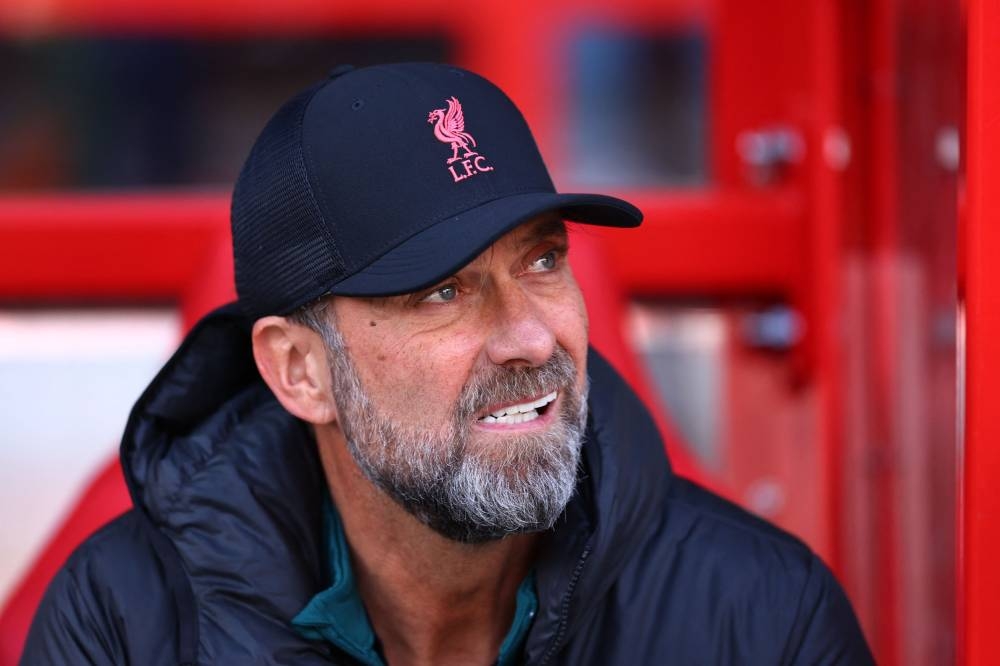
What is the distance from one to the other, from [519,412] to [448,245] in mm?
171

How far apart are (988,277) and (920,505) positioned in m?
0.85

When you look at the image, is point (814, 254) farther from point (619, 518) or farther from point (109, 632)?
point (109, 632)

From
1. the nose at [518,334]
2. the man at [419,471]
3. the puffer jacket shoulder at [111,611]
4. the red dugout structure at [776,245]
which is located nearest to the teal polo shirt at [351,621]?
the man at [419,471]

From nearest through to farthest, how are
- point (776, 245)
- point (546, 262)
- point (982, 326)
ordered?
point (982, 326) → point (546, 262) → point (776, 245)

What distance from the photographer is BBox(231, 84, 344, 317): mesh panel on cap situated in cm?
134

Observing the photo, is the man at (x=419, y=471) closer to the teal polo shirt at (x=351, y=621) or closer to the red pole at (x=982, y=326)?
the teal polo shirt at (x=351, y=621)

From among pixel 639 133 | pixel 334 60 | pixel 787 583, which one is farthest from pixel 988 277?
pixel 334 60

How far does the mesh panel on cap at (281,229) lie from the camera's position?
4.41 ft

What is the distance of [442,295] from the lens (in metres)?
1.32

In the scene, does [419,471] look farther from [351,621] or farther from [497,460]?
[351,621]

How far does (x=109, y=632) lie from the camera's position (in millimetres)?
1391

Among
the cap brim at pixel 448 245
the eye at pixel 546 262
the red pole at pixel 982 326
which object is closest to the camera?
the red pole at pixel 982 326

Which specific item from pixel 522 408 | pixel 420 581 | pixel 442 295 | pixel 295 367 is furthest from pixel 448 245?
pixel 420 581

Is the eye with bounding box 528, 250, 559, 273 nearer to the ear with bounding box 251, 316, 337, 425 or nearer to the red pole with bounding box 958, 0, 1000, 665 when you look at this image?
the ear with bounding box 251, 316, 337, 425
